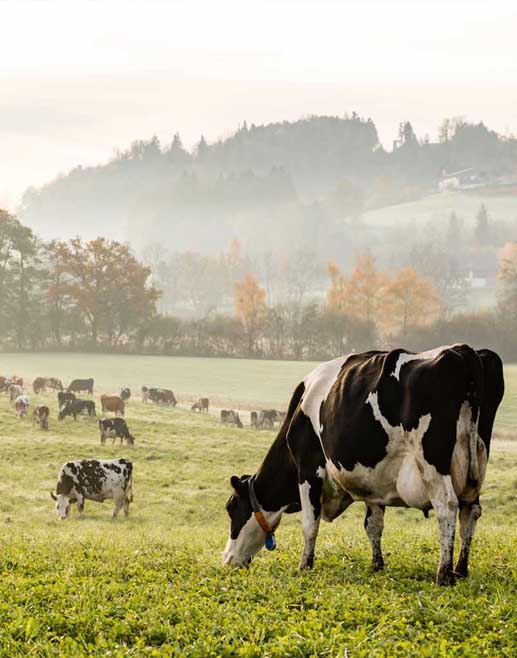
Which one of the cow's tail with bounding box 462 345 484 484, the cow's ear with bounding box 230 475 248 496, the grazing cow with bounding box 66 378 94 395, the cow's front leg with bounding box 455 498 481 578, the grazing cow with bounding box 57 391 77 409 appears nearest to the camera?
the cow's tail with bounding box 462 345 484 484

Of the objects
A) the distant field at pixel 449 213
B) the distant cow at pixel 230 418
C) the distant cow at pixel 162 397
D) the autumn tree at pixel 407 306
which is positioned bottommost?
the distant cow at pixel 230 418

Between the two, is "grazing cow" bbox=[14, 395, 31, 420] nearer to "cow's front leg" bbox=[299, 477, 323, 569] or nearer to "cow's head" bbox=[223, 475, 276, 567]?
"cow's head" bbox=[223, 475, 276, 567]

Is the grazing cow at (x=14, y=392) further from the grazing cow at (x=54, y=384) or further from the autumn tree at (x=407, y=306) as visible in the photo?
the autumn tree at (x=407, y=306)

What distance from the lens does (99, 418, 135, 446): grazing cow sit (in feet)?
95.4

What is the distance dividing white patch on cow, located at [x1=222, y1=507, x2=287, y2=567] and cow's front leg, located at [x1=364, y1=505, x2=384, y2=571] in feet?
3.96

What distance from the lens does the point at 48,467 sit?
25766 millimetres

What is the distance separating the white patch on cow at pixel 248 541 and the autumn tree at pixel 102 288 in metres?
61.7

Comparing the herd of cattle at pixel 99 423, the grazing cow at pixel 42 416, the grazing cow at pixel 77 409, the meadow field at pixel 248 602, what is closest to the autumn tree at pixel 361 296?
the herd of cattle at pixel 99 423

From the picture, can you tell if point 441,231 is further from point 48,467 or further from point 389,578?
point 389,578

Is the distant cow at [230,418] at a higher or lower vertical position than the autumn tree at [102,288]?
lower

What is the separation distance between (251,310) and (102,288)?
15.1 meters

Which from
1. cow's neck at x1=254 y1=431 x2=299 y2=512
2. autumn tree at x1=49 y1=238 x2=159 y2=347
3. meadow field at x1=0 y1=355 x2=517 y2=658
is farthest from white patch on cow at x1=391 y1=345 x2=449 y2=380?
autumn tree at x1=49 y1=238 x2=159 y2=347

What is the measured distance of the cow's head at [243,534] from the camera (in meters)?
8.68

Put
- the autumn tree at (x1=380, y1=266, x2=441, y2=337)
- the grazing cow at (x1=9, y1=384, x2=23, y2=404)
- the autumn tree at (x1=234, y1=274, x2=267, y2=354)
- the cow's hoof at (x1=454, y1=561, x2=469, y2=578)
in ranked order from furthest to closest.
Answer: the autumn tree at (x1=380, y1=266, x2=441, y2=337), the autumn tree at (x1=234, y1=274, x2=267, y2=354), the grazing cow at (x1=9, y1=384, x2=23, y2=404), the cow's hoof at (x1=454, y1=561, x2=469, y2=578)
